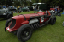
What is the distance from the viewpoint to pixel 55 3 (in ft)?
51.4

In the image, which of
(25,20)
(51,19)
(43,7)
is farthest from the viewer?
(43,7)

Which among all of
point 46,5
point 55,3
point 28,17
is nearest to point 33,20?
point 28,17

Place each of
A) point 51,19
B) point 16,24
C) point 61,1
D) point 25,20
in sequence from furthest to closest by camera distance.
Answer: point 61,1 < point 51,19 < point 25,20 < point 16,24

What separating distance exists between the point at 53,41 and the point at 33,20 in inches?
61.1

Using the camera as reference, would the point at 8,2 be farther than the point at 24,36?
Yes

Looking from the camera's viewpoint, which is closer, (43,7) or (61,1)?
(61,1)

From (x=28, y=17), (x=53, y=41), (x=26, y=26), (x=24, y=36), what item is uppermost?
(x=28, y=17)


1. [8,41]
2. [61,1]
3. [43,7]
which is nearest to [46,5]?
[43,7]

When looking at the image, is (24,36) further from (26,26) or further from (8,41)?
(8,41)

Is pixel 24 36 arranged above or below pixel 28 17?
below

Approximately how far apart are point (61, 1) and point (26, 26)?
51.4ft

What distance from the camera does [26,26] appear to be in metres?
2.59

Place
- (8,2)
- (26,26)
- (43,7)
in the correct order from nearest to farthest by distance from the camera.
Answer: (26,26) → (43,7) → (8,2)

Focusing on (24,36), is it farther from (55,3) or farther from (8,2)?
(8,2)
